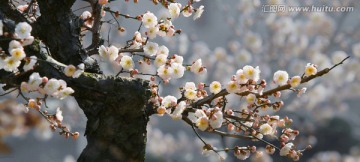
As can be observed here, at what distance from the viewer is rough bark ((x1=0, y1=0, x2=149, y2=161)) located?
3.27 metres

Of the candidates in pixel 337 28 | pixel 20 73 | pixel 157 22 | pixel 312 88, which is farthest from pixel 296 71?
pixel 20 73

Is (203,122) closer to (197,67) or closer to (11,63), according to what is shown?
(197,67)

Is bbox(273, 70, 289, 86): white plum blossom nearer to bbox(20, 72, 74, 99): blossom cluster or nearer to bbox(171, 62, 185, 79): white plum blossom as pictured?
bbox(171, 62, 185, 79): white plum blossom

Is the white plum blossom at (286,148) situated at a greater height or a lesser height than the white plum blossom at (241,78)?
lesser

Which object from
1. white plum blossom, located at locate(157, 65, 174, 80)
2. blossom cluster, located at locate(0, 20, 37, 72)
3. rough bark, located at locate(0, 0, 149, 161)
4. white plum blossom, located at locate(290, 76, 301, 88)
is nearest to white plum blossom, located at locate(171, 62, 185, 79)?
white plum blossom, located at locate(157, 65, 174, 80)

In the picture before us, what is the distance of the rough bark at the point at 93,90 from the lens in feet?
10.7

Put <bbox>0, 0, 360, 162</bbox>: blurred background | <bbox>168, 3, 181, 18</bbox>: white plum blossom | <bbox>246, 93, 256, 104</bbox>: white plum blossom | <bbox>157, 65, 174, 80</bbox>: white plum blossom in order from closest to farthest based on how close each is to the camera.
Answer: <bbox>246, 93, 256, 104</bbox>: white plum blossom
<bbox>157, 65, 174, 80</bbox>: white plum blossom
<bbox>168, 3, 181, 18</bbox>: white plum blossom
<bbox>0, 0, 360, 162</bbox>: blurred background

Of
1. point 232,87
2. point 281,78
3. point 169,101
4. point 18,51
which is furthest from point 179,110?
point 18,51

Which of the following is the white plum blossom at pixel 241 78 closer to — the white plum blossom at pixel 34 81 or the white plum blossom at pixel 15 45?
the white plum blossom at pixel 34 81

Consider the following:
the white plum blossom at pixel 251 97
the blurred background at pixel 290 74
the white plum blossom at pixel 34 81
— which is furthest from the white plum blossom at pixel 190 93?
the blurred background at pixel 290 74

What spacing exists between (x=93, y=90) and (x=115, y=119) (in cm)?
27

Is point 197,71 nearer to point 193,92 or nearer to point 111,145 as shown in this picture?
point 193,92

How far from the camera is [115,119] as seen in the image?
11.1ft

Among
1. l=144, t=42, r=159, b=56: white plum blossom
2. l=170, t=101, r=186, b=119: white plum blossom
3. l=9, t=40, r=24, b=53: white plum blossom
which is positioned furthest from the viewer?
l=144, t=42, r=159, b=56: white plum blossom
